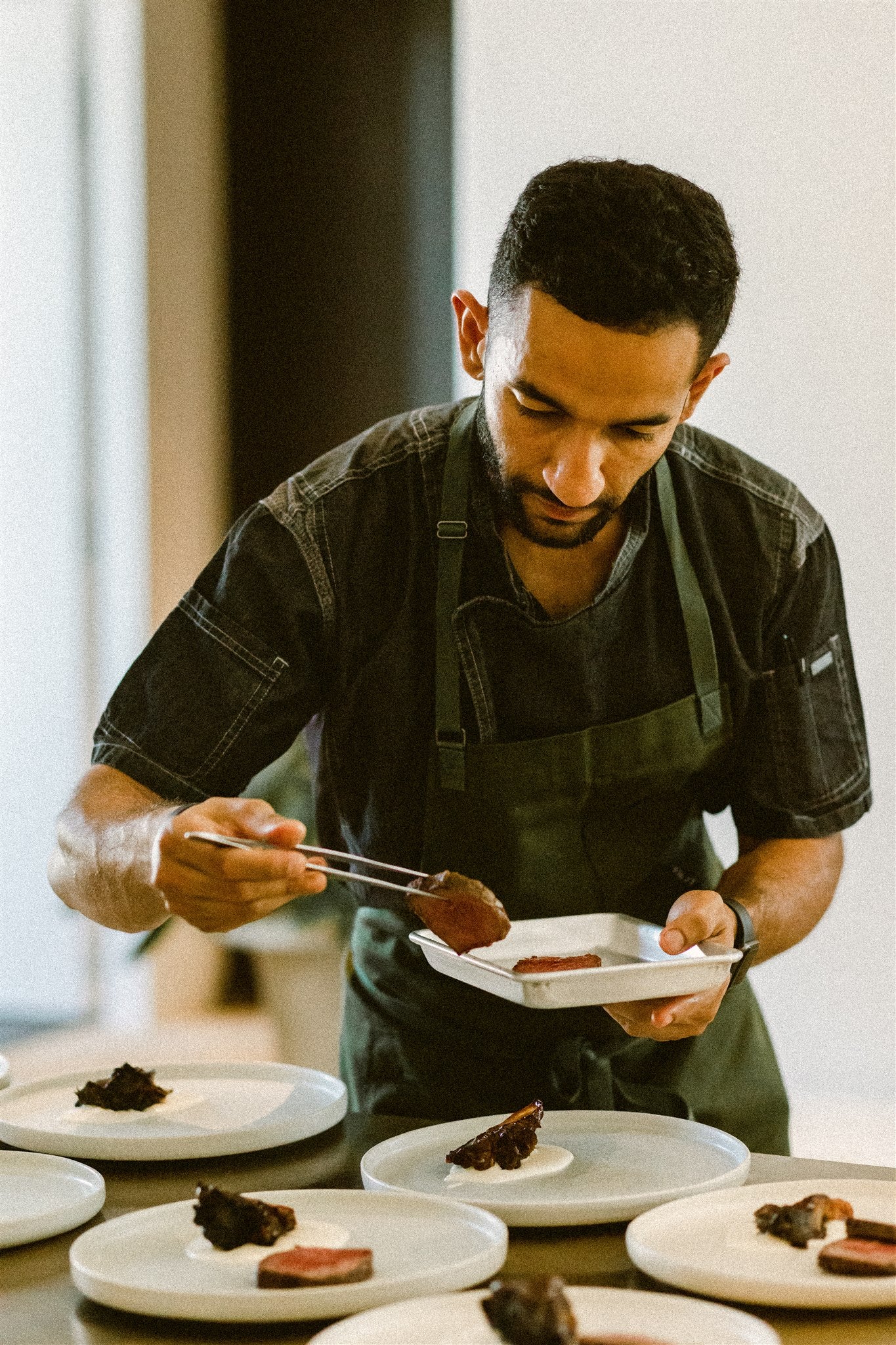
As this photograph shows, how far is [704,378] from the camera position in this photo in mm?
1837

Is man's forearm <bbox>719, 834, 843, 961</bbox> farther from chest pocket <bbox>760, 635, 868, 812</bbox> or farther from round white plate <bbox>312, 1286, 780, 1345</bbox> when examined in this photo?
round white plate <bbox>312, 1286, 780, 1345</bbox>

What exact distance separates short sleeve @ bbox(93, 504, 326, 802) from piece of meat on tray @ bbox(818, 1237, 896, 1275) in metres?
0.98

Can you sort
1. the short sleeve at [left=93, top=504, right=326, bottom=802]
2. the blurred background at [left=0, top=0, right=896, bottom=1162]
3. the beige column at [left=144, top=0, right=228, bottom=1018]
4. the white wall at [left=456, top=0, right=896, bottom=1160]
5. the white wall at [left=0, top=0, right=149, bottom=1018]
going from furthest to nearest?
the beige column at [left=144, top=0, right=228, bottom=1018] < the white wall at [left=0, top=0, right=149, bottom=1018] < the blurred background at [left=0, top=0, right=896, bottom=1162] < the white wall at [left=456, top=0, right=896, bottom=1160] < the short sleeve at [left=93, top=504, right=326, bottom=802]

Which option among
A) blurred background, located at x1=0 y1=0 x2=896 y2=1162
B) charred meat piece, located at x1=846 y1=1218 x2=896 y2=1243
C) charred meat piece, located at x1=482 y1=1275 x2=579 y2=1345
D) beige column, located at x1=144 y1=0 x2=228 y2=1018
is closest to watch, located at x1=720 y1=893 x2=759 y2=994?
charred meat piece, located at x1=846 y1=1218 x2=896 y2=1243

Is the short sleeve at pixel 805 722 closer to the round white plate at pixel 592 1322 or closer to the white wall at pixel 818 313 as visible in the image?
the round white plate at pixel 592 1322

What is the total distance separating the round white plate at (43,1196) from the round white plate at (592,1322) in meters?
0.34

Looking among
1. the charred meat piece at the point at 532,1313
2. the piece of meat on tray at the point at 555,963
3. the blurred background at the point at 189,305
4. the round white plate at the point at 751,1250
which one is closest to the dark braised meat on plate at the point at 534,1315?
the charred meat piece at the point at 532,1313

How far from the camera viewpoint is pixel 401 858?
196 cm

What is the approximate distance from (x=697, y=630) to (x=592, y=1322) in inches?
42.3

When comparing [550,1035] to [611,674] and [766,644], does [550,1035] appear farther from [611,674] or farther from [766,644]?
[766,644]

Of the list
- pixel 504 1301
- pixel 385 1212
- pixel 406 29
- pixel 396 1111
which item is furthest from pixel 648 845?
pixel 406 29

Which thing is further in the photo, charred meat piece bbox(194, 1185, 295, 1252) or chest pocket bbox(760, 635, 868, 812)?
chest pocket bbox(760, 635, 868, 812)

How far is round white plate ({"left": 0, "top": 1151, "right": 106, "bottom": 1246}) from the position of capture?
127cm

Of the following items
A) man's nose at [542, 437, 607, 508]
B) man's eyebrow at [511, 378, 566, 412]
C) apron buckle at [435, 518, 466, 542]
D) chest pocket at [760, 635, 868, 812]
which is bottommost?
chest pocket at [760, 635, 868, 812]
